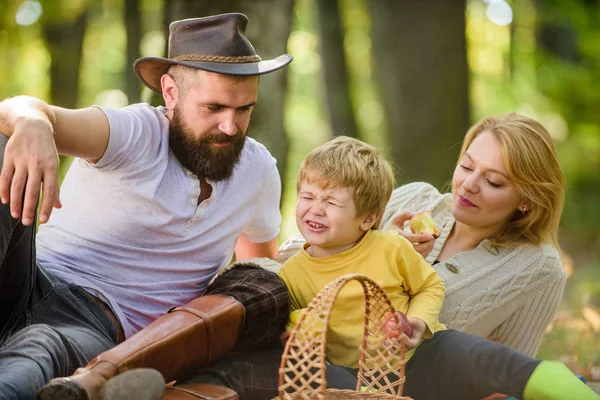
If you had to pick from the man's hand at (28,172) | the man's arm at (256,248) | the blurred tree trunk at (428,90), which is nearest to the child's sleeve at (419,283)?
the man's arm at (256,248)

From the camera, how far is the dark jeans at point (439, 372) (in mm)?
3078

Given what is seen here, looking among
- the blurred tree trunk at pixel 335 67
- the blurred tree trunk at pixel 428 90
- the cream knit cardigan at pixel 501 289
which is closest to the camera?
the cream knit cardigan at pixel 501 289

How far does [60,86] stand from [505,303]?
7540 millimetres

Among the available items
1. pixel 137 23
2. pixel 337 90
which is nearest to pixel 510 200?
pixel 137 23

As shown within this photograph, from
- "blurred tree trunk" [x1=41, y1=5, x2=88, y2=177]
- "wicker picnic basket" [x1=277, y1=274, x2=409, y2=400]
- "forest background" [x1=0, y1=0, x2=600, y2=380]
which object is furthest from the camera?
"blurred tree trunk" [x1=41, y1=5, x2=88, y2=177]

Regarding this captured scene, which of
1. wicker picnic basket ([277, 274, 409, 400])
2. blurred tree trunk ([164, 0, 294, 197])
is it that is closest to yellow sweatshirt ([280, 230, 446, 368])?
wicker picnic basket ([277, 274, 409, 400])

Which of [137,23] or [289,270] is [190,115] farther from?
[137,23]

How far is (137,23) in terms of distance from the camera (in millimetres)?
9781

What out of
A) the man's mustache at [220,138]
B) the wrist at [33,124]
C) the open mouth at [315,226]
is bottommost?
the open mouth at [315,226]

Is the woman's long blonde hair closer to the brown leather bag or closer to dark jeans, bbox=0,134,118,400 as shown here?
the brown leather bag

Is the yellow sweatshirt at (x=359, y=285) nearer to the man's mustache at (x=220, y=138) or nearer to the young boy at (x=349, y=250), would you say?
the young boy at (x=349, y=250)

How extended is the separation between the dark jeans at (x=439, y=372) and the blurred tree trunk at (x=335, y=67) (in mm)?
8313

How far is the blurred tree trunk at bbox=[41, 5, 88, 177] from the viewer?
10.1m

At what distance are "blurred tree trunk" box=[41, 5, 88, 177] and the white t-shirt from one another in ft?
22.0
